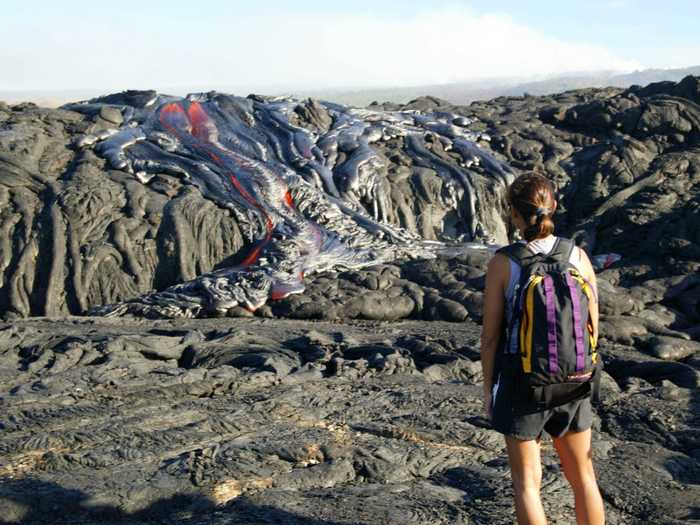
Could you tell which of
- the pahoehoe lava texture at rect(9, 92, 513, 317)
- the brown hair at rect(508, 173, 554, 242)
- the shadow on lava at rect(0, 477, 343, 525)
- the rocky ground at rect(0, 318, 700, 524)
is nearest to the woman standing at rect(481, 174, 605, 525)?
the brown hair at rect(508, 173, 554, 242)

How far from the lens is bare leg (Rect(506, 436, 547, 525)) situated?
12.0ft

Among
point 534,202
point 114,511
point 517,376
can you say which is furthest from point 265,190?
point 517,376

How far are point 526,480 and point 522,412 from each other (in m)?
0.29

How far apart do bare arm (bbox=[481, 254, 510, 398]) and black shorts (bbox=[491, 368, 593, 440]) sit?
7cm

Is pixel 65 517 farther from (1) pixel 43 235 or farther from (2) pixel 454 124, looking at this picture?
(2) pixel 454 124

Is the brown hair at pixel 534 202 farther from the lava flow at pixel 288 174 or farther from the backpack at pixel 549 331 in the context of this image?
the lava flow at pixel 288 174

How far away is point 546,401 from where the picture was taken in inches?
142

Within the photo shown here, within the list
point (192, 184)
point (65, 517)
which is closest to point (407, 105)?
point (192, 184)

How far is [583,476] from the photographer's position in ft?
12.5

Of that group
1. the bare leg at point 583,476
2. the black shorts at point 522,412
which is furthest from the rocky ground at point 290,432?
the black shorts at point 522,412

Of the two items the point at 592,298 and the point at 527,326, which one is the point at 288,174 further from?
the point at 527,326

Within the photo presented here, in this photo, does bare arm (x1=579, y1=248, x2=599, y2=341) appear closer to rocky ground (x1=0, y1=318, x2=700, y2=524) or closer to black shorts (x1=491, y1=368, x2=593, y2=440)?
black shorts (x1=491, y1=368, x2=593, y2=440)

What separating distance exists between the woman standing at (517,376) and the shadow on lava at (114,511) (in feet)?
3.94

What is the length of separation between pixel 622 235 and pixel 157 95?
6.99 m
